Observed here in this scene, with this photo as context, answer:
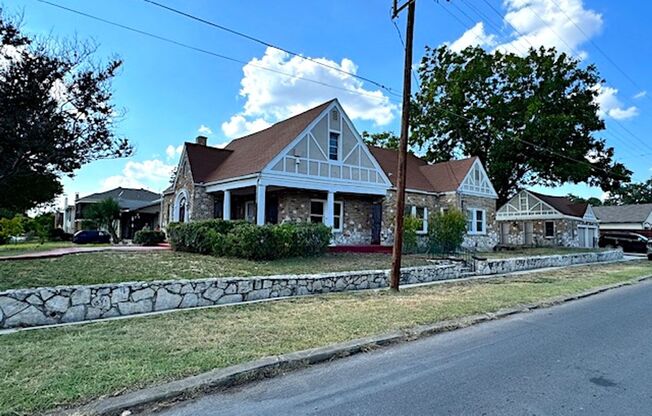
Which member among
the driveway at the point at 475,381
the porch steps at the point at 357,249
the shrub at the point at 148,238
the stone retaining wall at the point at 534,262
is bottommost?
the driveway at the point at 475,381

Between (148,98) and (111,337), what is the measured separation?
1129cm

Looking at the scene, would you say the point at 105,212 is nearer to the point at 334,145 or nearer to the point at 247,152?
the point at 247,152

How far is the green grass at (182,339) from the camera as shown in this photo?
406cm

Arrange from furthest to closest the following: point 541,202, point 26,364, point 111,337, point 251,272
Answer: point 541,202 → point 251,272 → point 111,337 → point 26,364

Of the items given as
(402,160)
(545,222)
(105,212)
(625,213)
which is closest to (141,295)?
(402,160)

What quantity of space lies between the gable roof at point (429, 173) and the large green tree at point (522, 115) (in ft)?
18.4

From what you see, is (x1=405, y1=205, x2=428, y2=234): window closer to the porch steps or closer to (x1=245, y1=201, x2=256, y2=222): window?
the porch steps

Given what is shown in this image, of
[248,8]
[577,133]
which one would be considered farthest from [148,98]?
[577,133]

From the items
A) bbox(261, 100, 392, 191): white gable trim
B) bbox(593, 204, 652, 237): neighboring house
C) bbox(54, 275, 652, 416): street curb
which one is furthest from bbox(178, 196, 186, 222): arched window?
bbox(593, 204, 652, 237): neighboring house

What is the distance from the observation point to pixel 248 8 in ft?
38.4

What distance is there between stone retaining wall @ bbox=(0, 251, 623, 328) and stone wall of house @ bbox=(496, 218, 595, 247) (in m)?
25.7

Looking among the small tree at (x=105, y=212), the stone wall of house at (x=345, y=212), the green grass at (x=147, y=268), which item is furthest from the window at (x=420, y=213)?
the small tree at (x=105, y=212)

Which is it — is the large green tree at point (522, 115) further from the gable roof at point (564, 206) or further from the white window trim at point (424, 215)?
the white window trim at point (424, 215)

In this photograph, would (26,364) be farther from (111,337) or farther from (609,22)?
(609,22)
